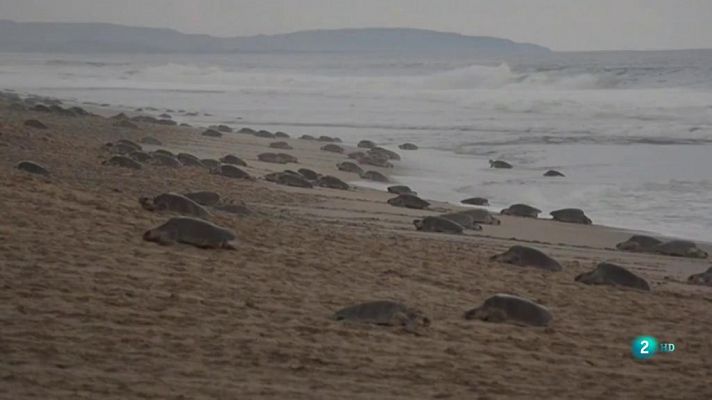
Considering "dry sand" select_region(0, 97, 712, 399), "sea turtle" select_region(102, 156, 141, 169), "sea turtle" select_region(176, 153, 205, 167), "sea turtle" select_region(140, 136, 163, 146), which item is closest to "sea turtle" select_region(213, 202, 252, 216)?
"dry sand" select_region(0, 97, 712, 399)

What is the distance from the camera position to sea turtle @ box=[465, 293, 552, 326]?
8.01 meters

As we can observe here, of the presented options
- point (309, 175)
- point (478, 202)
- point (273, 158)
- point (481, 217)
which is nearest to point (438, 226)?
point (481, 217)

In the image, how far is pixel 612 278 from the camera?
10039mm

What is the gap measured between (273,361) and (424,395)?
0.92 m

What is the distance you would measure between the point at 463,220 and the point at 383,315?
6284 mm

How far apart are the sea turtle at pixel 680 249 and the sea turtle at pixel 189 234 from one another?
216 inches

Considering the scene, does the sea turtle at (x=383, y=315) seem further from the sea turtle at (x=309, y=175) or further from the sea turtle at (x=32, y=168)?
the sea turtle at (x=309, y=175)

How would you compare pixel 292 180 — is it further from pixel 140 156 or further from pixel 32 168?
pixel 32 168

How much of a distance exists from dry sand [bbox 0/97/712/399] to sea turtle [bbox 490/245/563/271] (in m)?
0.21

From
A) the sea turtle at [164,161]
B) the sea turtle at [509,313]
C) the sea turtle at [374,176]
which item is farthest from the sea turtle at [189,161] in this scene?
the sea turtle at [509,313]

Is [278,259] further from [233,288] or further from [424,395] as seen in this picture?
[424,395]

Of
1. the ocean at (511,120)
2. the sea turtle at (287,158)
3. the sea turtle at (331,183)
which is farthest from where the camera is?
the sea turtle at (287,158)

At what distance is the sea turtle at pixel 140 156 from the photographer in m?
17.2

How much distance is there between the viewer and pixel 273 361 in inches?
249
